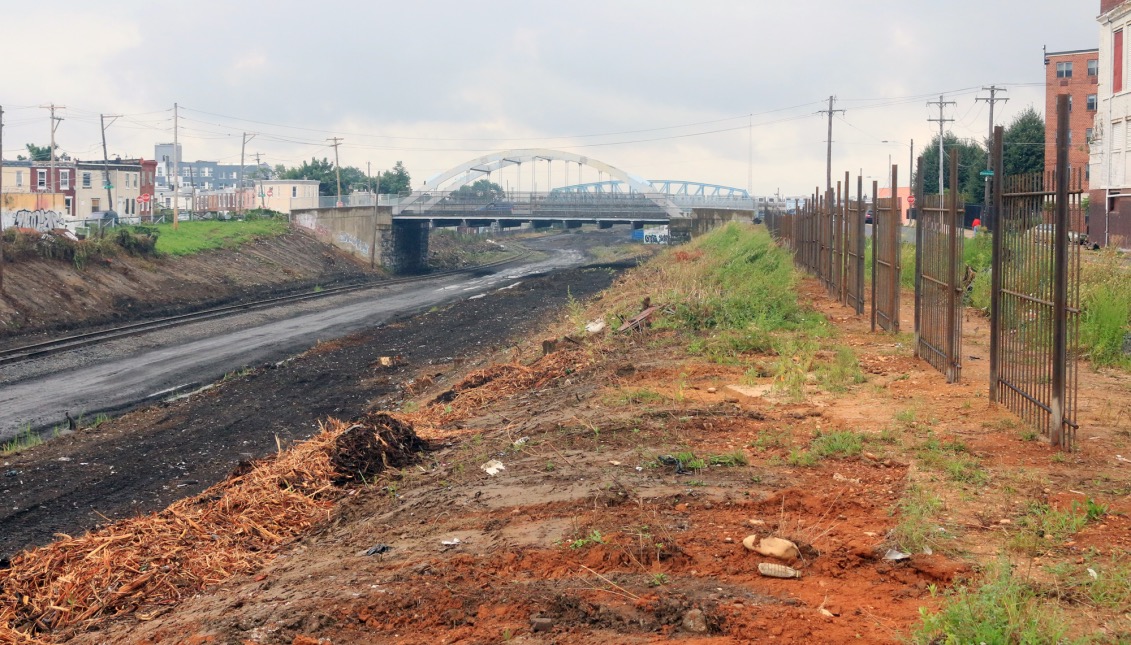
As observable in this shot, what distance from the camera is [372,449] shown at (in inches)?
420

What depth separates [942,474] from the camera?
25.8 ft

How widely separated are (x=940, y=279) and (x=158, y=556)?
8950mm

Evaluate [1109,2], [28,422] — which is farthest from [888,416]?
[1109,2]

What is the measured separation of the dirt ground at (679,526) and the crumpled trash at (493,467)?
44 millimetres

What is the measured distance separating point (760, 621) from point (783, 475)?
3.20 metres

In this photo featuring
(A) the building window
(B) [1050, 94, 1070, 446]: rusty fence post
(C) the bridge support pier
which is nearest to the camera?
(B) [1050, 94, 1070, 446]: rusty fence post

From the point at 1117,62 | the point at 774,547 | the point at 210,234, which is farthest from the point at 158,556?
the point at 210,234

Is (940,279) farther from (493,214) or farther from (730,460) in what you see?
(493,214)

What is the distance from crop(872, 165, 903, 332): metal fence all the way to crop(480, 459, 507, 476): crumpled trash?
27.2 feet

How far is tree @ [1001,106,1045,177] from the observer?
62406mm


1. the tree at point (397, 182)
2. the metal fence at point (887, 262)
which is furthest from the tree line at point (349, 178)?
the metal fence at point (887, 262)

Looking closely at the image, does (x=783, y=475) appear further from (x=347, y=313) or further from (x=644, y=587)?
(x=347, y=313)

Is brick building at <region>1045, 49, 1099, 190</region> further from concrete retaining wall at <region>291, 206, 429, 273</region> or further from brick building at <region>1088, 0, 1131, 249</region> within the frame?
concrete retaining wall at <region>291, 206, 429, 273</region>

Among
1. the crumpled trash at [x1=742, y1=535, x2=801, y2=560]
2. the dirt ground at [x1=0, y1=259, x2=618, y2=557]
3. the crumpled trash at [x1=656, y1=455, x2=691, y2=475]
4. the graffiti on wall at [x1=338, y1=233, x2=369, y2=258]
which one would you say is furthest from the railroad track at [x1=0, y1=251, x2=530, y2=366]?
the crumpled trash at [x1=742, y1=535, x2=801, y2=560]
